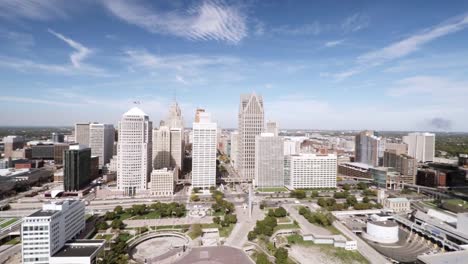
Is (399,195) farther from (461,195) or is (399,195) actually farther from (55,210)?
(55,210)

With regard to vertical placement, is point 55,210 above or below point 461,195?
above

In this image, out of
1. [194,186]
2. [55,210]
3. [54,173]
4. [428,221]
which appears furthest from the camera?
[54,173]

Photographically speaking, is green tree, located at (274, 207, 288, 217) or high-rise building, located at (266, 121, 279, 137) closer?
green tree, located at (274, 207, 288, 217)

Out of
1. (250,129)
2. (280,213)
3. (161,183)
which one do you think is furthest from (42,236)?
(250,129)

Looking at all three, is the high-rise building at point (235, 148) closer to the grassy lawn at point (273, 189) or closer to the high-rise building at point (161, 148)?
the high-rise building at point (161, 148)

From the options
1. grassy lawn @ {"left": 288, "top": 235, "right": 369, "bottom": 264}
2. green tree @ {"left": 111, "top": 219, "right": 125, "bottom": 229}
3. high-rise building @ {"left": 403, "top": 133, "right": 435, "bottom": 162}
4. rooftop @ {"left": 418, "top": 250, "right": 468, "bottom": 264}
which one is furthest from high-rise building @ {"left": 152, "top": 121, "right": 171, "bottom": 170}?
high-rise building @ {"left": 403, "top": 133, "right": 435, "bottom": 162}

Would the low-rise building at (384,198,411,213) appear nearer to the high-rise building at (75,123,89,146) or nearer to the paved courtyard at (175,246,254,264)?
the paved courtyard at (175,246,254,264)

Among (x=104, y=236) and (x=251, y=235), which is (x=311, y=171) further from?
(x=104, y=236)

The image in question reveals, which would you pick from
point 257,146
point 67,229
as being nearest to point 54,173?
point 67,229
